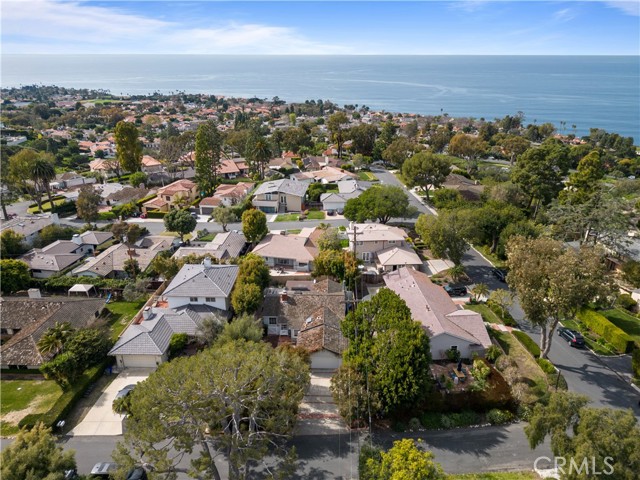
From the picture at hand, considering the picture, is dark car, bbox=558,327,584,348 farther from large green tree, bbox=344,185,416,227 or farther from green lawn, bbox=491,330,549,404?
large green tree, bbox=344,185,416,227

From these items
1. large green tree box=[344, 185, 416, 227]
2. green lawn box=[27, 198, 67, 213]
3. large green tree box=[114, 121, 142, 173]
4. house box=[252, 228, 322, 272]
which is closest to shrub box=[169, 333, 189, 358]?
house box=[252, 228, 322, 272]

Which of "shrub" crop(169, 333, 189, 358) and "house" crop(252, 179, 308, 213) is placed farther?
"house" crop(252, 179, 308, 213)

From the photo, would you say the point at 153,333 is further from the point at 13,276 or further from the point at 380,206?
the point at 380,206

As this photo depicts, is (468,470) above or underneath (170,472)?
underneath

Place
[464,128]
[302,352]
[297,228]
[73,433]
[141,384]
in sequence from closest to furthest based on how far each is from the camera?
1. [141,384]
2. [73,433]
3. [302,352]
4. [297,228]
5. [464,128]

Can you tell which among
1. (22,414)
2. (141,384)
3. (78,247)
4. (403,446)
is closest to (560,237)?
(403,446)

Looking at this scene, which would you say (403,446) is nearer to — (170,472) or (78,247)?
(170,472)

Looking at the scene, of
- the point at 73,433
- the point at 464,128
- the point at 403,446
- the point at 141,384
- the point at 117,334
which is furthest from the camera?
the point at 464,128
